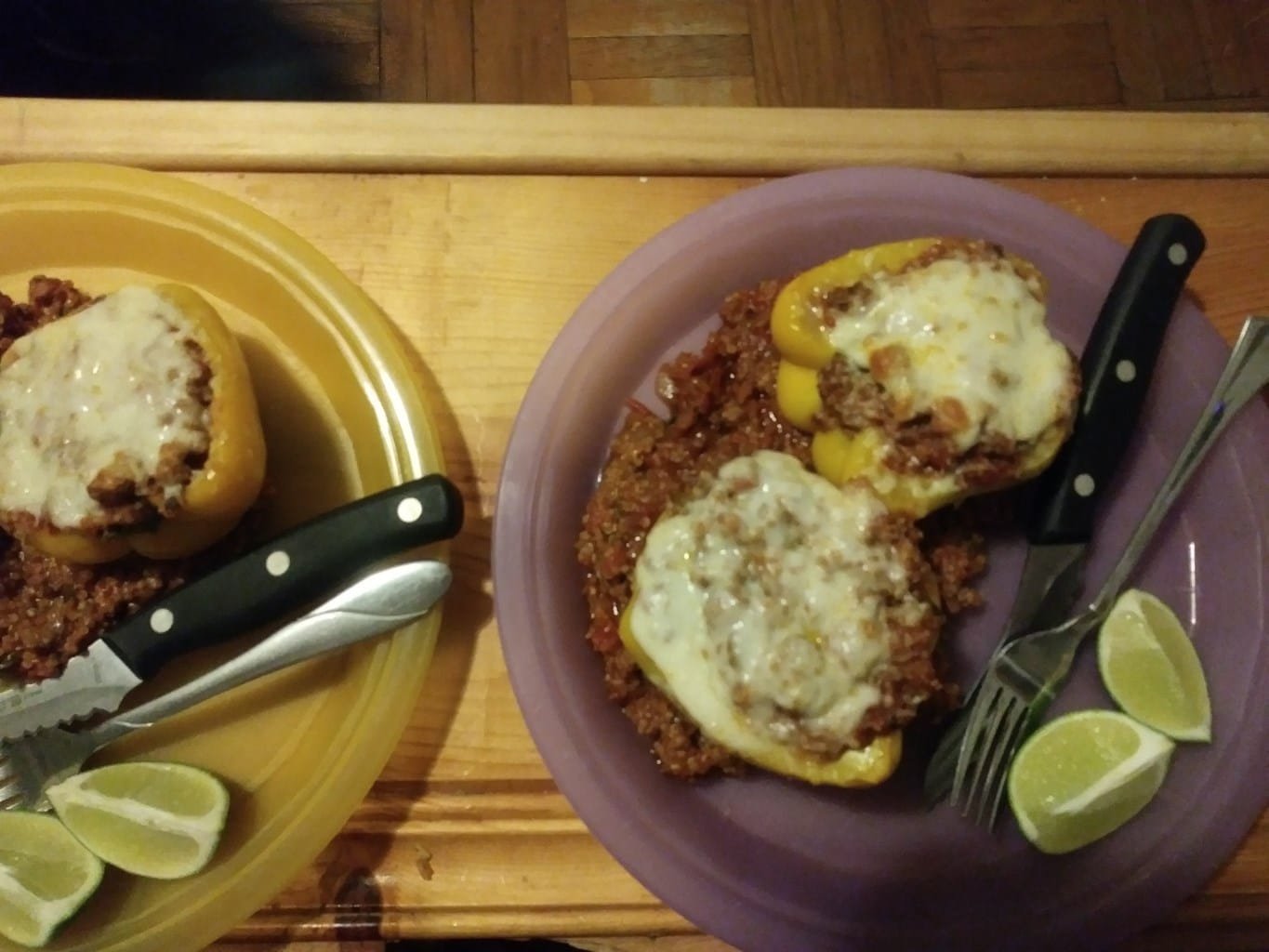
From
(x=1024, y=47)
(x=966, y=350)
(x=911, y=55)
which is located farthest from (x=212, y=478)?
(x=1024, y=47)

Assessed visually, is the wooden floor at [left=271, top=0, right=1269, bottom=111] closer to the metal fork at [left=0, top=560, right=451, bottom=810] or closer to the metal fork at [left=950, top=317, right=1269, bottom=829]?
the metal fork at [left=950, top=317, right=1269, bottom=829]

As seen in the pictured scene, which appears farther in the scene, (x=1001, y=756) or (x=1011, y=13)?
(x=1011, y=13)

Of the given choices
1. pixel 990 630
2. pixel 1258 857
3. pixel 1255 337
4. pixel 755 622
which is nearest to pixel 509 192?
pixel 755 622

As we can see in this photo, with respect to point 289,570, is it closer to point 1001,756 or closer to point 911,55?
point 1001,756

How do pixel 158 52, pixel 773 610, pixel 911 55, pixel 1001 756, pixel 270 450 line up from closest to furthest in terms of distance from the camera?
pixel 773 610, pixel 1001 756, pixel 270 450, pixel 158 52, pixel 911 55

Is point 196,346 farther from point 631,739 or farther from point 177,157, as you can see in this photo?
point 631,739

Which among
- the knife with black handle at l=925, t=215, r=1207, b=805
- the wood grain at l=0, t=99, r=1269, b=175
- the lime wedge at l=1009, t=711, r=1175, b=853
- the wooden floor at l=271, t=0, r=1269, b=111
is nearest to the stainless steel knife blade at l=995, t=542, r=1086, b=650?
the knife with black handle at l=925, t=215, r=1207, b=805

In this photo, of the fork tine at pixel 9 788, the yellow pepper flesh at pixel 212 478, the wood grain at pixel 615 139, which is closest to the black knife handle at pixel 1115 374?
the wood grain at pixel 615 139
